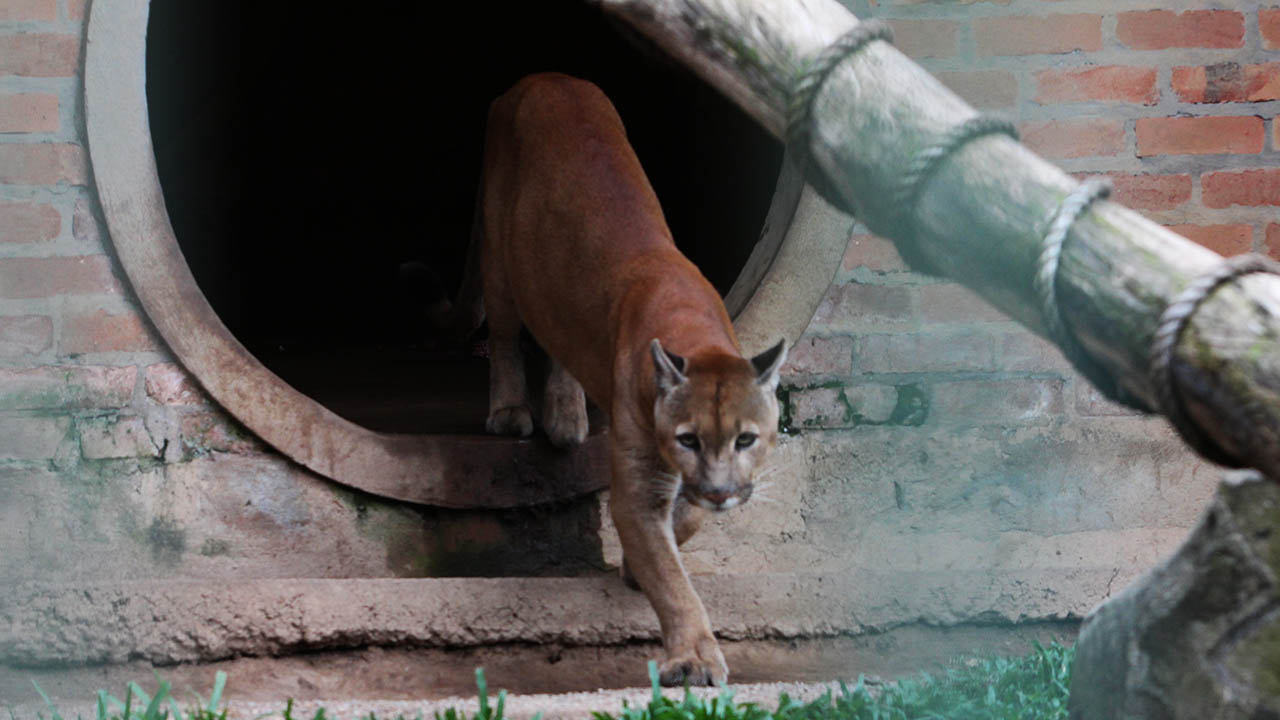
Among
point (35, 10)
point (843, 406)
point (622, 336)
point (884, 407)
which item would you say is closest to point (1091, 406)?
point (884, 407)

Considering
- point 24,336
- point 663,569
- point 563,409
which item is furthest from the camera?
point 563,409

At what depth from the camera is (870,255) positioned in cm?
403

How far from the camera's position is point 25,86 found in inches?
144

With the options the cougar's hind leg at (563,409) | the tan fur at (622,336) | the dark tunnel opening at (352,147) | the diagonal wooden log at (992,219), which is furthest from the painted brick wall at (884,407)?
the dark tunnel opening at (352,147)

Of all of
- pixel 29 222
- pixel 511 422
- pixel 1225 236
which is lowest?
pixel 511 422

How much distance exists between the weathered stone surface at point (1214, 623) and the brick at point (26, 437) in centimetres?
290

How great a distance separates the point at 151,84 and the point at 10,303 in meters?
3.74

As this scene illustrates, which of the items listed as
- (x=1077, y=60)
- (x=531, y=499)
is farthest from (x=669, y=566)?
(x=1077, y=60)

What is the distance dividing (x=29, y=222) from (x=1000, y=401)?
9.11 ft

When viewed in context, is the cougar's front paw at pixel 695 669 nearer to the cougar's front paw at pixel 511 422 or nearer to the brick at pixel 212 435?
the cougar's front paw at pixel 511 422

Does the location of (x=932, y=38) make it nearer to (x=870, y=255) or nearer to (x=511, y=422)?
(x=870, y=255)

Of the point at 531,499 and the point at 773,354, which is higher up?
the point at 773,354

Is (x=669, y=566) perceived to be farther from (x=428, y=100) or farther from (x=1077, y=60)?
(x=428, y=100)

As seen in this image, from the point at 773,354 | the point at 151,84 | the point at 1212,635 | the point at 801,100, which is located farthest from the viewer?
the point at 151,84
